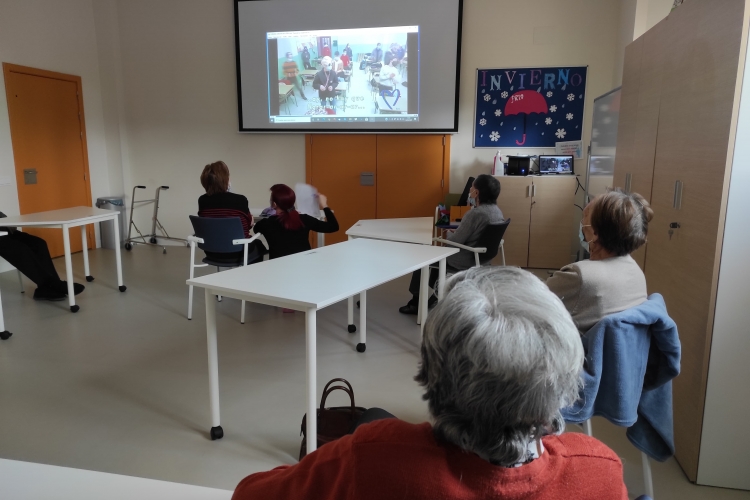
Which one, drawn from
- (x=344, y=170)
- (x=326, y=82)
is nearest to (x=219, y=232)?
(x=344, y=170)

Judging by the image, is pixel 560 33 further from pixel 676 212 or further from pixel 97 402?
pixel 97 402

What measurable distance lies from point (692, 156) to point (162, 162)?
20.4 ft

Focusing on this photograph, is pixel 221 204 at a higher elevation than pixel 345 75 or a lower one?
lower

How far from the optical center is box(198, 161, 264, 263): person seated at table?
3.95 m

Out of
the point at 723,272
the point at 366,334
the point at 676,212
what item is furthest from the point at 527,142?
the point at 723,272

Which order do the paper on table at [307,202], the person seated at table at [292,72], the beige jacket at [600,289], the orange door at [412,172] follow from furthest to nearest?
the person seated at table at [292,72]
the orange door at [412,172]
the paper on table at [307,202]
the beige jacket at [600,289]

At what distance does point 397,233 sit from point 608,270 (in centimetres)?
208

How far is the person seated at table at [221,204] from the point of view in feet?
12.9

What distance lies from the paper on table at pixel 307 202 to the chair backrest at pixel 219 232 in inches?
26.5

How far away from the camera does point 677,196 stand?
226 cm

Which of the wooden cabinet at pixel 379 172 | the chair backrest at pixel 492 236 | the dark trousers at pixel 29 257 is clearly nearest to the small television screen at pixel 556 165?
the wooden cabinet at pixel 379 172

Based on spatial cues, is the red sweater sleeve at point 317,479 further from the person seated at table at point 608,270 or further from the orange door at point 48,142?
the orange door at point 48,142

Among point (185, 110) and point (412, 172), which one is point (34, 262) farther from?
point (412, 172)

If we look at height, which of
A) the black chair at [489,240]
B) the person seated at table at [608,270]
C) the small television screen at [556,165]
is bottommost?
the black chair at [489,240]
